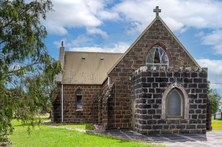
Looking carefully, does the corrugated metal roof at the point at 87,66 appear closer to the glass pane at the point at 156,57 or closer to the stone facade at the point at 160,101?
the glass pane at the point at 156,57

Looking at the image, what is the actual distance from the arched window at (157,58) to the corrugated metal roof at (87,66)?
7741mm

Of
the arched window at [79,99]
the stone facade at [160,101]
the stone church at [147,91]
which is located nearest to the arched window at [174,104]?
the stone church at [147,91]

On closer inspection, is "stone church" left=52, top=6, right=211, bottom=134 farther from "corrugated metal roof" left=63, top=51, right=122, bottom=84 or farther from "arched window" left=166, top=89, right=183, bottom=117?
"corrugated metal roof" left=63, top=51, right=122, bottom=84

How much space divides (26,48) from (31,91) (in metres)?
1.65

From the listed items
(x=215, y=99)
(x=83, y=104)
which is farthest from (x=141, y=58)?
(x=215, y=99)

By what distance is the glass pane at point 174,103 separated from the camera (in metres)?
13.5

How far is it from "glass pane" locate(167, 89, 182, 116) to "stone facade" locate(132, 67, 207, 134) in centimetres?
49

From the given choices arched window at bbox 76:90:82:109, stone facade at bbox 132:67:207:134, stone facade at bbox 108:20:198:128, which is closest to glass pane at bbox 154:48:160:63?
stone facade at bbox 108:20:198:128

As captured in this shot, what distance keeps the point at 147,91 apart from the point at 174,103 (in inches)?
72.4

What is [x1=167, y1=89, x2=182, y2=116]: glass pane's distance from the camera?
1346 cm

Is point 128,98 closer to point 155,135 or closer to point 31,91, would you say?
point 155,135

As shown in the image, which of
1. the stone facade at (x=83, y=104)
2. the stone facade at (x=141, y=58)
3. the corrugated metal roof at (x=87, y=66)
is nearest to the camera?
the stone facade at (x=141, y=58)

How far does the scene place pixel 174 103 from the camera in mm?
13531

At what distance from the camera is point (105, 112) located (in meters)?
15.7
